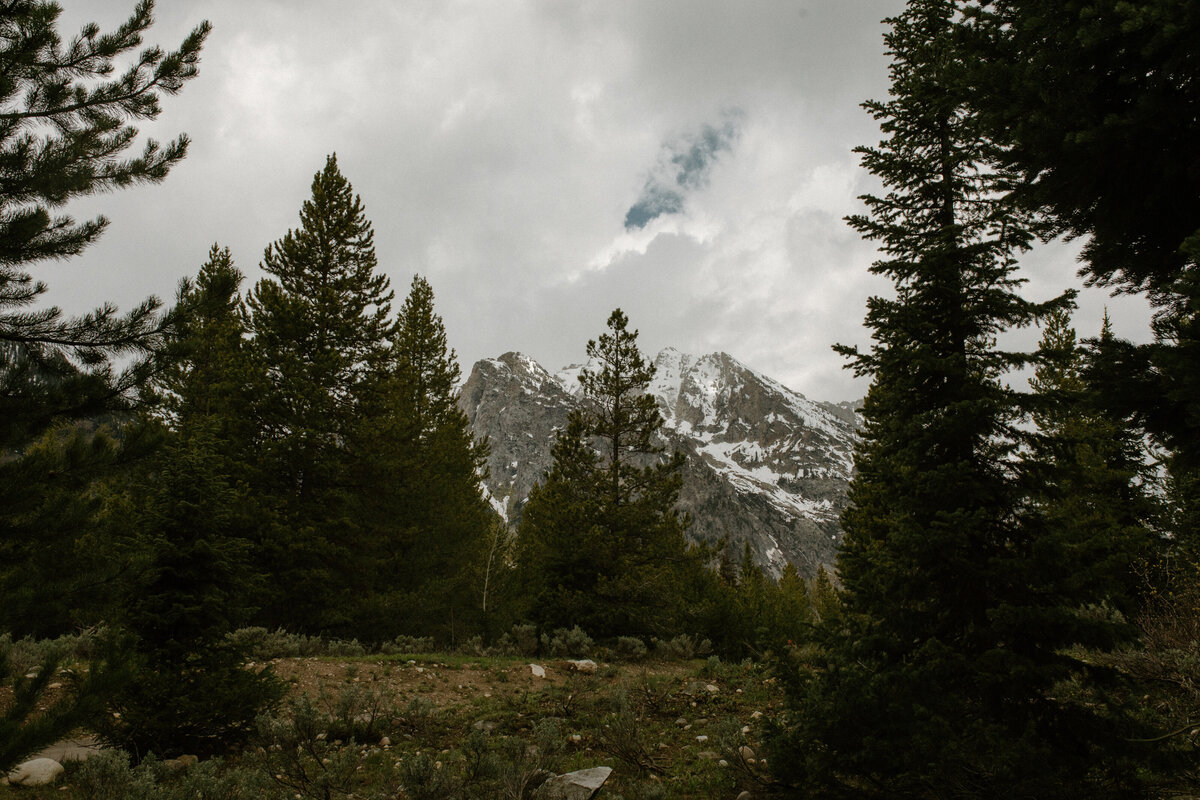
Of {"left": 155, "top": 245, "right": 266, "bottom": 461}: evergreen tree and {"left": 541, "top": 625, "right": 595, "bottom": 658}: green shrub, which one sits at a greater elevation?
{"left": 155, "top": 245, "right": 266, "bottom": 461}: evergreen tree

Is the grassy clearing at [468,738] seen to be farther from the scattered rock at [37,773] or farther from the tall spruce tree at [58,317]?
the tall spruce tree at [58,317]

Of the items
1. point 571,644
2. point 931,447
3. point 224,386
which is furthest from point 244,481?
point 931,447

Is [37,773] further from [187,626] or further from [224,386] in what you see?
[224,386]

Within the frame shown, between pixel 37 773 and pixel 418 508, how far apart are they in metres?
13.2

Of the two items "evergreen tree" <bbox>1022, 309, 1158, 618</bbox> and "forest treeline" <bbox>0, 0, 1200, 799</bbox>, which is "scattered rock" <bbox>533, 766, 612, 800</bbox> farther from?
"evergreen tree" <bbox>1022, 309, 1158, 618</bbox>

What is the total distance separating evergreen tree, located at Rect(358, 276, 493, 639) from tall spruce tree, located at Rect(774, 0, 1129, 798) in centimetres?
1304

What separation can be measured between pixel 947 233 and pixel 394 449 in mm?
14644

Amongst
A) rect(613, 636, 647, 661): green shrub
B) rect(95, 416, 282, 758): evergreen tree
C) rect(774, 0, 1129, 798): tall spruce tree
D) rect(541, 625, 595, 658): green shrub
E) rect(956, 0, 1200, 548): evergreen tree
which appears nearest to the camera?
rect(956, 0, 1200, 548): evergreen tree

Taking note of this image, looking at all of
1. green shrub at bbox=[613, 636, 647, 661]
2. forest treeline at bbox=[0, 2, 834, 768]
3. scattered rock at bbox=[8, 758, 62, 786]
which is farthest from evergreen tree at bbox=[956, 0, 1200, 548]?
green shrub at bbox=[613, 636, 647, 661]

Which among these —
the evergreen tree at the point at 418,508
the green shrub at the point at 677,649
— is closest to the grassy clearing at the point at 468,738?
the green shrub at the point at 677,649

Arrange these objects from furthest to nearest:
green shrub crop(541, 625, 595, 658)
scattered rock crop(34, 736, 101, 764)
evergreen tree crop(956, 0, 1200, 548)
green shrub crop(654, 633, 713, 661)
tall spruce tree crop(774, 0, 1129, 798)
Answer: green shrub crop(654, 633, 713, 661) < green shrub crop(541, 625, 595, 658) < scattered rock crop(34, 736, 101, 764) < tall spruce tree crop(774, 0, 1129, 798) < evergreen tree crop(956, 0, 1200, 548)

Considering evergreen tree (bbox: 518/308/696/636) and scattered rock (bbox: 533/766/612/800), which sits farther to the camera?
evergreen tree (bbox: 518/308/696/636)

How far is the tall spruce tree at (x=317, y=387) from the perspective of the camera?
555 inches

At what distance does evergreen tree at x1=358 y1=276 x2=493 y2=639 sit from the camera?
625 inches
